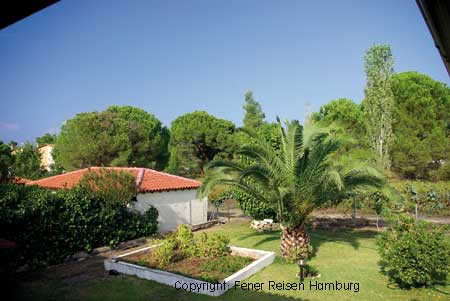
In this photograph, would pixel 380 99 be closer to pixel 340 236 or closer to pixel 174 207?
pixel 340 236

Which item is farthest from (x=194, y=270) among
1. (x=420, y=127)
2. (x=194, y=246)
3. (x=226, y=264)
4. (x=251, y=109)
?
(x=251, y=109)

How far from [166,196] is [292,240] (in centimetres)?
933

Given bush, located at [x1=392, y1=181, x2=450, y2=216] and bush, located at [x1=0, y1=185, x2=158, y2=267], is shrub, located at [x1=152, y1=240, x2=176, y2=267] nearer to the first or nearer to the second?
bush, located at [x1=0, y1=185, x2=158, y2=267]

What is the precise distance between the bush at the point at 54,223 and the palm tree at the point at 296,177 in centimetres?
544

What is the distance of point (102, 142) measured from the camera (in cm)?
3212

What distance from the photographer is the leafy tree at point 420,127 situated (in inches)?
1234

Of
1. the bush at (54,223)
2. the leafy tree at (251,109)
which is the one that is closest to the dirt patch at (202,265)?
the bush at (54,223)

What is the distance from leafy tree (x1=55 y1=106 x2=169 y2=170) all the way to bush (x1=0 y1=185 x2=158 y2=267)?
18.7m

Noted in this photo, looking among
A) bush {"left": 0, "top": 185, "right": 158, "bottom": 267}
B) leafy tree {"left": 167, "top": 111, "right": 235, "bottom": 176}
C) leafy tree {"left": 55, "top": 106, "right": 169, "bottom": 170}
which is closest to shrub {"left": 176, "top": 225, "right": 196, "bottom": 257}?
bush {"left": 0, "top": 185, "right": 158, "bottom": 267}

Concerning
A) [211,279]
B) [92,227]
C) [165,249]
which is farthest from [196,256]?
[92,227]

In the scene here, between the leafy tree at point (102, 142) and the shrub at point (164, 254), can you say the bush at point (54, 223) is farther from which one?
the leafy tree at point (102, 142)

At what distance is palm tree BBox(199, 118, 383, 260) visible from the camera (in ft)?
36.9

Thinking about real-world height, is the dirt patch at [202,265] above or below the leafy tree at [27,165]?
below

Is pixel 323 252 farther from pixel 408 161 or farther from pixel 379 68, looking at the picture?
pixel 379 68
